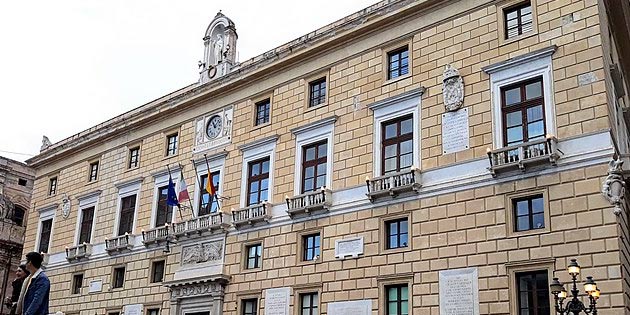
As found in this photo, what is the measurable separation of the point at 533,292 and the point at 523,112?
490 cm

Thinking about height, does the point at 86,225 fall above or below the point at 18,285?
above

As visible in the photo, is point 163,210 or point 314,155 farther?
point 163,210

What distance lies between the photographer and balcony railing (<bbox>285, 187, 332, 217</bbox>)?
22438mm

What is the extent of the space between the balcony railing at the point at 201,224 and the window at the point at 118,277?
4.22 meters

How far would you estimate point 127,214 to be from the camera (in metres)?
30.3

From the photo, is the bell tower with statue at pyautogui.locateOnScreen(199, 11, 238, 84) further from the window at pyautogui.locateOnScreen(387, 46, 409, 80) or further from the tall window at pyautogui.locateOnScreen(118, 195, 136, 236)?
the window at pyautogui.locateOnScreen(387, 46, 409, 80)

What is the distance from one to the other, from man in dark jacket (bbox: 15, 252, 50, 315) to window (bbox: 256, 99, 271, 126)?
1696 cm

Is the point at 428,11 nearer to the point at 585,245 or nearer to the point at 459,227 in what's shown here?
the point at 459,227

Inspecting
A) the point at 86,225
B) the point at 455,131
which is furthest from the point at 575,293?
the point at 86,225

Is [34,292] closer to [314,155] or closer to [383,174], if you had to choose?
[383,174]

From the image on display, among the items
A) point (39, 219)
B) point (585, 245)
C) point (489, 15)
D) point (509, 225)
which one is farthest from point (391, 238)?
point (39, 219)

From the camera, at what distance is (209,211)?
87.1 ft

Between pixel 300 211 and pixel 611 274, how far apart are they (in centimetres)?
1011

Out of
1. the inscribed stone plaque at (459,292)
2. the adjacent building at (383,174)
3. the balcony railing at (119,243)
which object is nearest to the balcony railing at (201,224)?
the adjacent building at (383,174)
